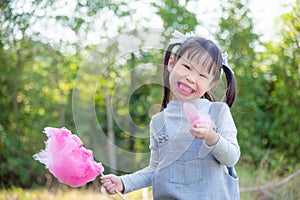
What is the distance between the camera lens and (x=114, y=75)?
360 centimetres

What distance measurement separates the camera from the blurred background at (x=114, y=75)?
4.30 metres

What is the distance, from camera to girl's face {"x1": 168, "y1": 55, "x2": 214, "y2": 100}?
1.73 m

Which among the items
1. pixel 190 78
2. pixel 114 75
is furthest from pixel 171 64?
pixel 114 75

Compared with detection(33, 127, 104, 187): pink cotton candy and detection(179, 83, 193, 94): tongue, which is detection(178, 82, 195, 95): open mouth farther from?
detection(33, 127, 104, 187): pink cotton candy

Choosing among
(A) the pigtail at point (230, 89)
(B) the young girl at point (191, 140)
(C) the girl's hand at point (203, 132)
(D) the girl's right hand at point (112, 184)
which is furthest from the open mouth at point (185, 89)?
(D) the girl's right hand at point (112, 184)

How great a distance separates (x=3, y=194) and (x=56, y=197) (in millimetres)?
501

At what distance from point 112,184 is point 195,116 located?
42cm

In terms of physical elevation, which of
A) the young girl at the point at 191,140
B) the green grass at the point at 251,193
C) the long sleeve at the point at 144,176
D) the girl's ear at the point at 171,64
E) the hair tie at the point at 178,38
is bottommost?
the green grass at the point at 251,193

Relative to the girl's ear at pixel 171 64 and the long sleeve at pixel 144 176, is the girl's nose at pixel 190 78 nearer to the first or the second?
the girl's ear at pixel 171 64

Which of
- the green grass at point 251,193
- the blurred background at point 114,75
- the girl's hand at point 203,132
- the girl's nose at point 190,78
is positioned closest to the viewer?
the girl's hand at point 203,132

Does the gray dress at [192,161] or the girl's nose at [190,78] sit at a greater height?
the girl's nose at [190,78]

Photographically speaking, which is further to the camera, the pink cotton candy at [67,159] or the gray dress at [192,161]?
the gray dress at [192,161]

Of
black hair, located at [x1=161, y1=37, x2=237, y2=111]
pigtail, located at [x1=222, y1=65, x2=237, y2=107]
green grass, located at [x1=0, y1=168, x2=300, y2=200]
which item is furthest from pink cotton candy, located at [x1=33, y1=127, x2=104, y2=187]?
green grass, located at [x1=0, y1=168, x2=300, y2=200]

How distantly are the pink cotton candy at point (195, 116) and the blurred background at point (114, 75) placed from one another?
2.02m
